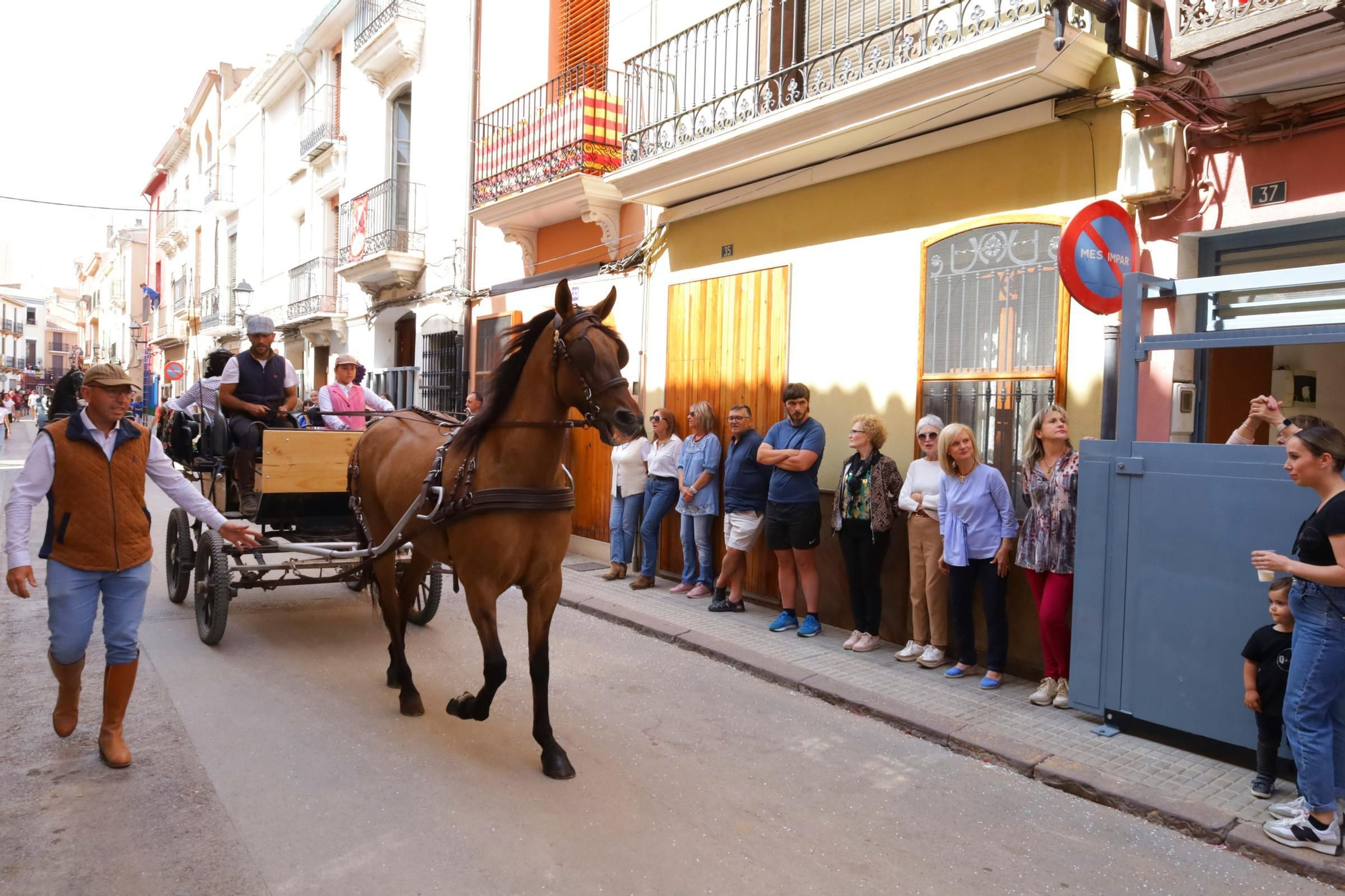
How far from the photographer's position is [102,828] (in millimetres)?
3469

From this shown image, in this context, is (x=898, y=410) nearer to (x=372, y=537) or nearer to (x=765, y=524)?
(x=765, y=524)

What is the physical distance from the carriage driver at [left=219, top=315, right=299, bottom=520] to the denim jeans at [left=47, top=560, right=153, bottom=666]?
2.53 meters

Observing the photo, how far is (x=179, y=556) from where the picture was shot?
7254mm

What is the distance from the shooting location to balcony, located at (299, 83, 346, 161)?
18.4 metres

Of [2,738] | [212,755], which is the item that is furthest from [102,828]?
[2,738]

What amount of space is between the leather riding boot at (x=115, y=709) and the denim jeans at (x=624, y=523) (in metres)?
5.74

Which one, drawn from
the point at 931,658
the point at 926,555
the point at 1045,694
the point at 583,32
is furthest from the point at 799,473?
the point at 583,32

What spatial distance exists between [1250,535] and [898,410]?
123 inches

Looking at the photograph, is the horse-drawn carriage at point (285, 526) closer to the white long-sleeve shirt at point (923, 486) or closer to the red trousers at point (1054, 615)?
the white long-sleeve shirt at point (923, 486)

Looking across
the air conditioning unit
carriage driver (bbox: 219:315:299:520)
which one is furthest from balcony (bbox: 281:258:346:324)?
the air conditioning unit

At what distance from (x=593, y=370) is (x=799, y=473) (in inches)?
140

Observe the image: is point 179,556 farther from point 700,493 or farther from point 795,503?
point 795,503

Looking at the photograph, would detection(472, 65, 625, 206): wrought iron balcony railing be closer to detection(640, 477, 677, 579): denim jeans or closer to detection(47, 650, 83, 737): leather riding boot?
detection(640, 477, 677, 579): denim jeans

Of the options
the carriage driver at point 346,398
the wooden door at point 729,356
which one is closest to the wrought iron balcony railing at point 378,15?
the wooden door at point 729,356
